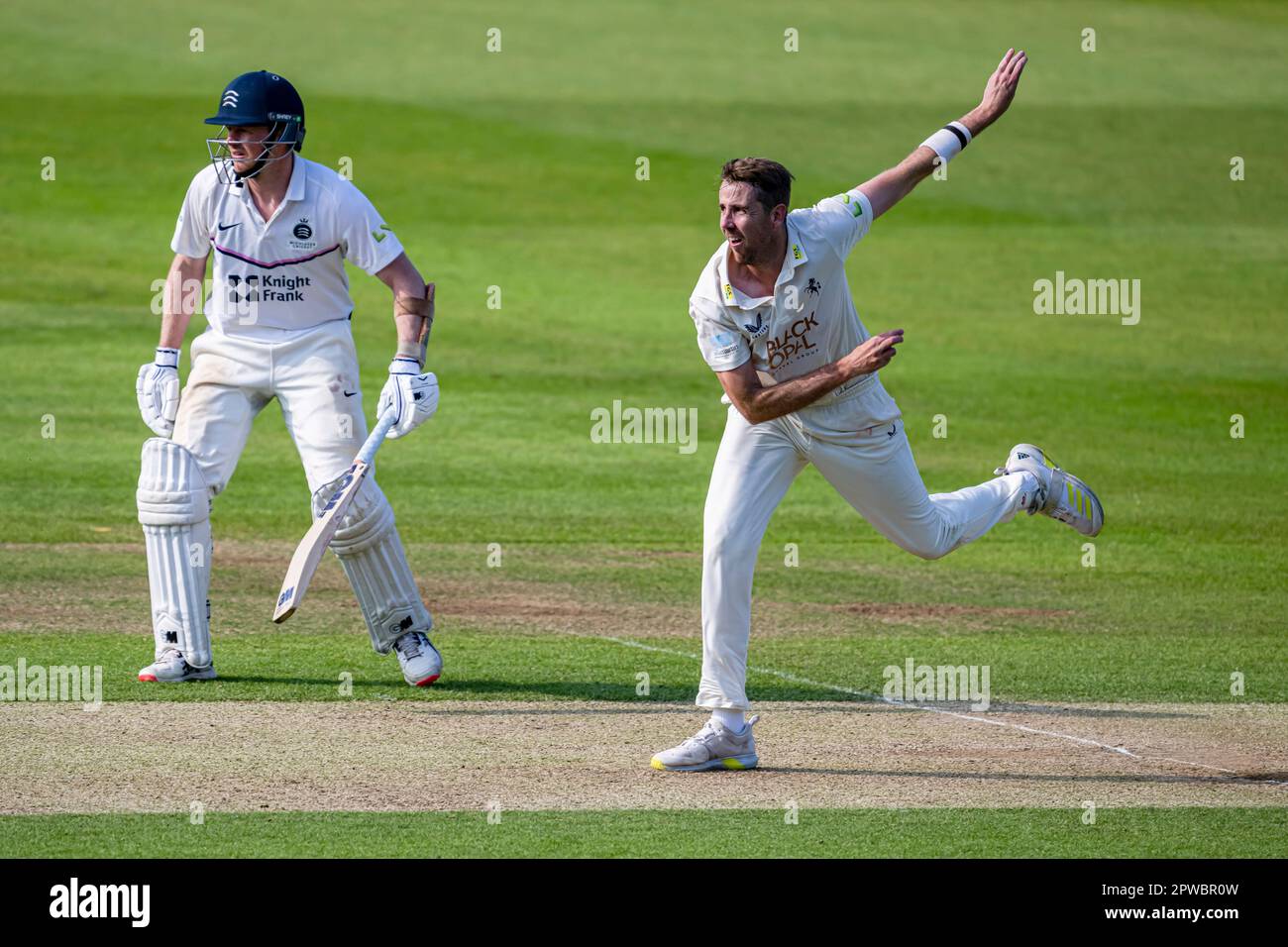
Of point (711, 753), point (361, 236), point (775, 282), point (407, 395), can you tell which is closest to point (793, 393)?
point (775, 282)

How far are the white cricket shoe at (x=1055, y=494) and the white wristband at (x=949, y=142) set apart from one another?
146 centimetres

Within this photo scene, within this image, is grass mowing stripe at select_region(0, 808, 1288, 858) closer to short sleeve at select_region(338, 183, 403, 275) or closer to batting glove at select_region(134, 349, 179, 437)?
batting glove at select_region(134, 349, 179, 437)

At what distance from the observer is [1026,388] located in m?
19.2

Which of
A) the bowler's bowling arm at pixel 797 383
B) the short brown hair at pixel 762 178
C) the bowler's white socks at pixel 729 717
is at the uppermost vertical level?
the short brown hair at pixel 762 178

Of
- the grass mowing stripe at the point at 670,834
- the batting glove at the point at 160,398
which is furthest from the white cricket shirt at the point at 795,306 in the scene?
the batting glove at the point at 160,398

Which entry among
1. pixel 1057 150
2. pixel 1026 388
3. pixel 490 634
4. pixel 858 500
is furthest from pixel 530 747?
pixel 1057 150

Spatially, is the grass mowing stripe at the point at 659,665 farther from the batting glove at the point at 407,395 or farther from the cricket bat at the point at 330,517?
the batting glove at the point at 407,395

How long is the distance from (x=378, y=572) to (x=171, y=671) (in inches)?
39.6

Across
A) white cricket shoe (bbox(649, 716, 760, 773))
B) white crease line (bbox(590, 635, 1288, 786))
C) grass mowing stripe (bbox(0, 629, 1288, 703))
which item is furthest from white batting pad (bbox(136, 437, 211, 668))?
white cricket shoe (bbox(649, 716, 760, 773))

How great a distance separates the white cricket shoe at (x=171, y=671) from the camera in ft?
28.0

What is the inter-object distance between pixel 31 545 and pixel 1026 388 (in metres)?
10.5

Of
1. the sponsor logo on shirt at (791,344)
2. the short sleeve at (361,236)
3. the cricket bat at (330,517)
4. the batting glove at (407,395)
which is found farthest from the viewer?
the short sleeve at (361,236)

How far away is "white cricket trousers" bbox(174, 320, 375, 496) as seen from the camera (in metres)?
8.55
